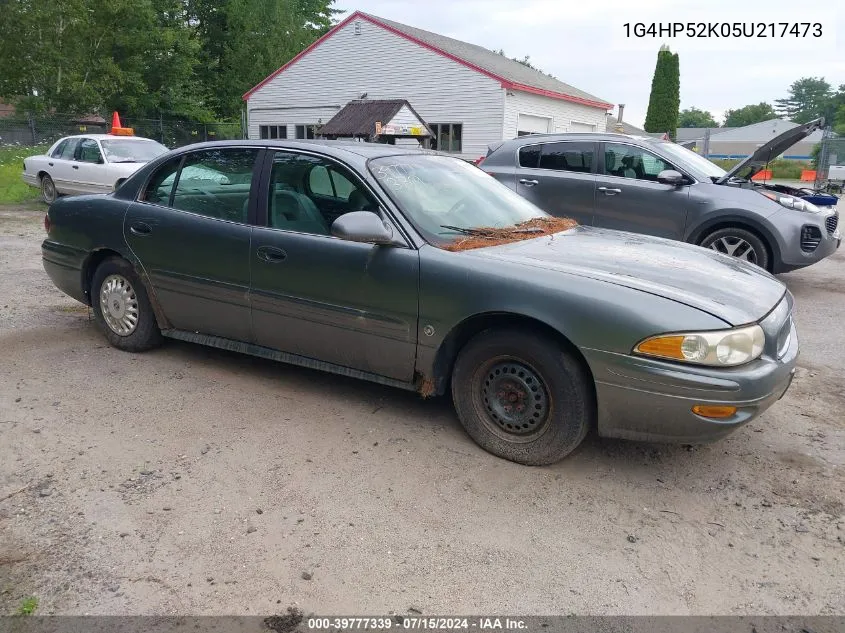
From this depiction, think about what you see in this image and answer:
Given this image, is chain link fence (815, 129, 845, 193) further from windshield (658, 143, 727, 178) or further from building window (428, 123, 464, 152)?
windshield (658, 143, 727, 178)

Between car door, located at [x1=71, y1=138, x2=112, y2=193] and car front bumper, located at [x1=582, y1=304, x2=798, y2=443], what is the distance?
1259cm

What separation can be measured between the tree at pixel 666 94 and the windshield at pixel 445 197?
→ 133ft

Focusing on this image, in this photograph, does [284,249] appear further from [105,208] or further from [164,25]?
[164,25]

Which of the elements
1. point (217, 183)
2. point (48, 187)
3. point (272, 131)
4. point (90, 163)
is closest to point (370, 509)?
point (217, 183)

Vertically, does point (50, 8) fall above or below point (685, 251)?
above

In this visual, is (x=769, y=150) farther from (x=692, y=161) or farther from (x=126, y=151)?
(x=126, y=151)

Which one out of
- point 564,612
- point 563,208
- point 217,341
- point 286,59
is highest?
point 286,59

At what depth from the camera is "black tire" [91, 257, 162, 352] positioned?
4902mm

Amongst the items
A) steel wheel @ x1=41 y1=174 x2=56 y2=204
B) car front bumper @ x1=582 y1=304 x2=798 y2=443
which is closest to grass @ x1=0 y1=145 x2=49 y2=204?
steel wheel @ x1=41 y1=174 x2=56 y2=204

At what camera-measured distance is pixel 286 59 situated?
41.0 m

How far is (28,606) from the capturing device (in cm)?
243

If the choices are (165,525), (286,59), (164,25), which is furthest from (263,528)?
(286,59)

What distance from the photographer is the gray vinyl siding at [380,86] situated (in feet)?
78.8

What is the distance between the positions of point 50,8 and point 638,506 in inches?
1366
